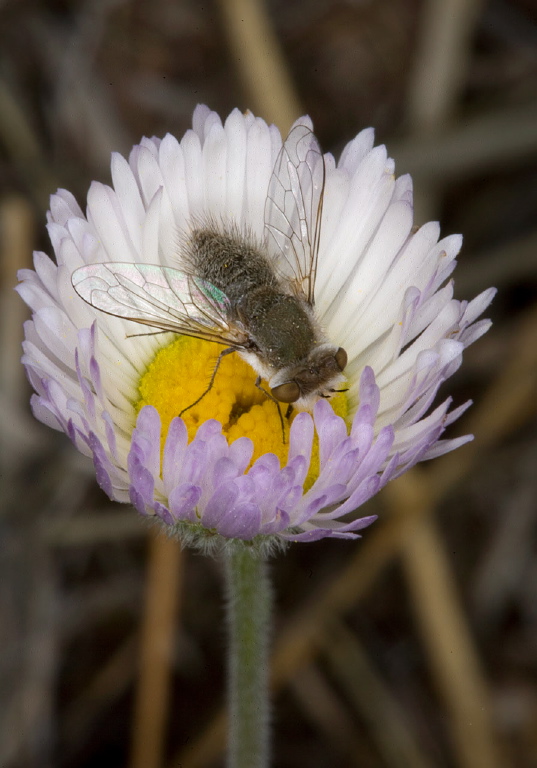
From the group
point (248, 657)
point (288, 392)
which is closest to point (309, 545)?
point (248, 657)

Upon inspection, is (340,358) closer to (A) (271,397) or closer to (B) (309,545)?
(A) (271,397)

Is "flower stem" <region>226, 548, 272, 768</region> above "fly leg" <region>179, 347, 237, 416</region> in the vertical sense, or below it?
below

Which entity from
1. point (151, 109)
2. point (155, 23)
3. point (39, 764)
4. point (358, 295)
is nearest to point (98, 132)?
point (151, 109)

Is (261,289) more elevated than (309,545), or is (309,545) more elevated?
(261,289)

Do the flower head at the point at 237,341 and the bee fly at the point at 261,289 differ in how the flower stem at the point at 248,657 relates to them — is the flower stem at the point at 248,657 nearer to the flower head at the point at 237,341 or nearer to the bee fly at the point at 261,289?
the flower head at the point at 237,341

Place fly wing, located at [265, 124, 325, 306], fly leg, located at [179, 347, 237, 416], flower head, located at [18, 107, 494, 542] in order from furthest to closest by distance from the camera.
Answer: fly wing, located at [265, 124, 325, 306] < fly leg, located at [179, 347, 237, 416] < flower head, located at [18, 107, 494, 542]

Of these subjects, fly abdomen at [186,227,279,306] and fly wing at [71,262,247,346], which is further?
fly abdomen at [186,227,279,306]

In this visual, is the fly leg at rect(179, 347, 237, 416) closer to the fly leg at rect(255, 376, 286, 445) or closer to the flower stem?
the fly leg at rect(255, 376, 286, 445)

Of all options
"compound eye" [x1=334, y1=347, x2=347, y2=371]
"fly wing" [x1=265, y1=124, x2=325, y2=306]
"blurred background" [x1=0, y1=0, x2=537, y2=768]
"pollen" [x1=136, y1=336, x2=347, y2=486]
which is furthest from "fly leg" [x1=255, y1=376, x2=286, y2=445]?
"blurred background" [x1=0, y1=0, x2=537, y2=768]

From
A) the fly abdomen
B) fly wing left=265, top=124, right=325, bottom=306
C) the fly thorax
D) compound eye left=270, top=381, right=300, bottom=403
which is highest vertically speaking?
fly wing left=265, top=124, right=325, bottom=306
